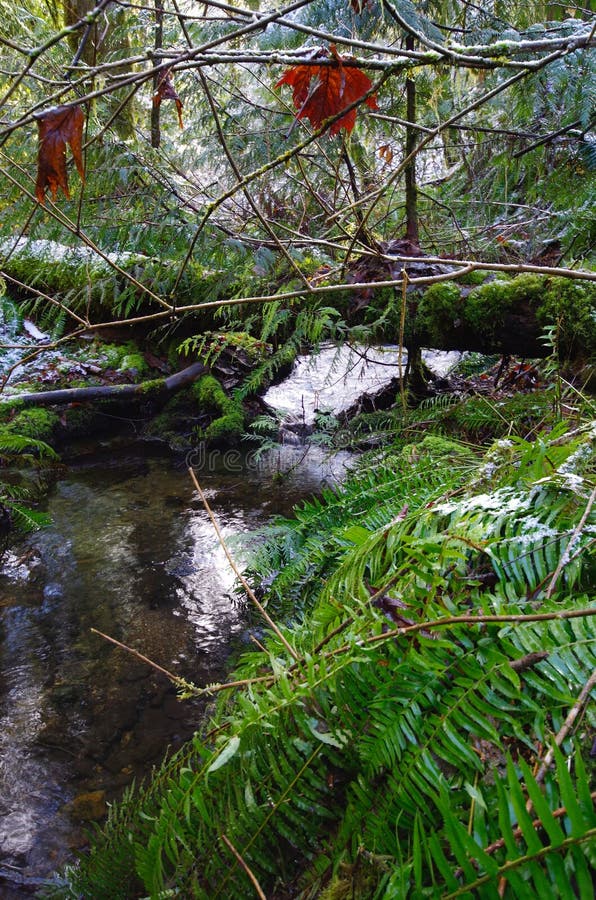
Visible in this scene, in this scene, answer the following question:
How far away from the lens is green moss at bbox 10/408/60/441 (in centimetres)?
494

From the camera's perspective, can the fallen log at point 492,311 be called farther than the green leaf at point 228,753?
Yes

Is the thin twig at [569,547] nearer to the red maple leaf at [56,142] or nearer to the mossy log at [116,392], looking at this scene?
the red maple leaf at [56,142]

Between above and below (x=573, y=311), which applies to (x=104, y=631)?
below

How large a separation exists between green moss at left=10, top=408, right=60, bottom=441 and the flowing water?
0.54 metres

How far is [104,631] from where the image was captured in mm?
2953

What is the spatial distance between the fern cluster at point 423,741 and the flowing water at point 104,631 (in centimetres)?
96

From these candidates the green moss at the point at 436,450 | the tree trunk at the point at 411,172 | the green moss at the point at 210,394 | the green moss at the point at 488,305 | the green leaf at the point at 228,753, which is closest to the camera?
the green leaf at the point at 228,753

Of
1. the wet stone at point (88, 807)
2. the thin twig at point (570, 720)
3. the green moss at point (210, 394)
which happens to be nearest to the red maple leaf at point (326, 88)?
the thin twig at point (570, 720)

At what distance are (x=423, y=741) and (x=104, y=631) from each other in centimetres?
249

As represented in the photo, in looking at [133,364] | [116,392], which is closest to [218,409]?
[116,392]

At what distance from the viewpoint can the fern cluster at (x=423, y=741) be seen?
70 centimetres

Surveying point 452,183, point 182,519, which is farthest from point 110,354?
point 452,183

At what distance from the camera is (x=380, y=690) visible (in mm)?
954

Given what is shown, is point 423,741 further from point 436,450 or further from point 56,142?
point 436,450
